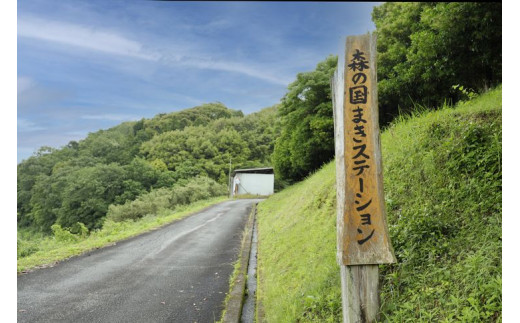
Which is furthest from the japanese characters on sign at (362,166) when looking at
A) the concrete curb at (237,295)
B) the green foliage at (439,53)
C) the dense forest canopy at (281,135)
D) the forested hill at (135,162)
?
the forested hill at (135,162)

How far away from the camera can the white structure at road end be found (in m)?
33.2

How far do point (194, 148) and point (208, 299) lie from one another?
32.1 metres

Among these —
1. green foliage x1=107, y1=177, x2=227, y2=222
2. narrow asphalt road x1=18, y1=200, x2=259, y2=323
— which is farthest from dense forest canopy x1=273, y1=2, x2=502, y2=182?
green foliage x1=107, y1=177, x2=227, y2=222

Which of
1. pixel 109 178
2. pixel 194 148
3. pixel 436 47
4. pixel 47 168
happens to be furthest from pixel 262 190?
pixel 436 47

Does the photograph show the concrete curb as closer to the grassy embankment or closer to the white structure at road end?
the grassy embankment

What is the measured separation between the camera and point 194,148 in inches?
1435

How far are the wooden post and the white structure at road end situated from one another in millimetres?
29646

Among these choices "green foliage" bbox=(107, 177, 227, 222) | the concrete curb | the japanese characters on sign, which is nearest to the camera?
the japanese characters on sign

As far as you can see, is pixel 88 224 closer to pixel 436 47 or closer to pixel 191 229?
pixel 191 229

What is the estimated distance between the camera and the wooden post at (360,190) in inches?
120

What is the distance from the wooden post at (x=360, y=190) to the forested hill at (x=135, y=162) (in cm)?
1435

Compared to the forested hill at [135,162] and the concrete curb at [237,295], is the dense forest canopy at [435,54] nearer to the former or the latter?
the concrete curb at [237,295]

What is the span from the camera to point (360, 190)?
122 inches

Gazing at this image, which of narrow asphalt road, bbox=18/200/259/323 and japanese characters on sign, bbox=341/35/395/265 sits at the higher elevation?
japanese characters on sign, bbox=341/35/395/265
